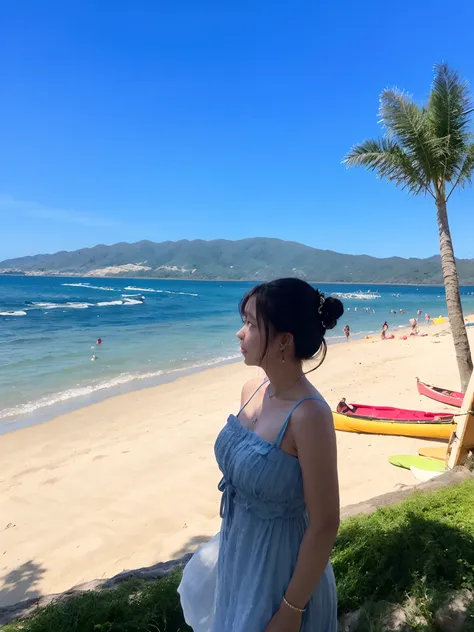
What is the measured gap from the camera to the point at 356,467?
25.3 ft

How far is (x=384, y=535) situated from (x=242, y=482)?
2482mm

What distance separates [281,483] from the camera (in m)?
1.47

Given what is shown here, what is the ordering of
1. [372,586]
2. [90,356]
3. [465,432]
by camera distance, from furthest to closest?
[90,356], [465,432], [372,586]

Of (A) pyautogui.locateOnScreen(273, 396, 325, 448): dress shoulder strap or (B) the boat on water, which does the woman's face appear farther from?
(B) the boat on water

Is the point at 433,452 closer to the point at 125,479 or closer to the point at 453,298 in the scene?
the point at 453,298

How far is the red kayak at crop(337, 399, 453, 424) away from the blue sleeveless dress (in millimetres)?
7891

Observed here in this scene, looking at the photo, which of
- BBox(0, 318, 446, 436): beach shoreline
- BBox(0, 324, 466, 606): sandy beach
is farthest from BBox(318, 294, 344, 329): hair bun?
BBox(0, 318, 446, 436): beach shoreline

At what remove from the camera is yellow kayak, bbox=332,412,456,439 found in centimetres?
848

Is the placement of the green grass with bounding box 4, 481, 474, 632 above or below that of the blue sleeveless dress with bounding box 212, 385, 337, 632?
below

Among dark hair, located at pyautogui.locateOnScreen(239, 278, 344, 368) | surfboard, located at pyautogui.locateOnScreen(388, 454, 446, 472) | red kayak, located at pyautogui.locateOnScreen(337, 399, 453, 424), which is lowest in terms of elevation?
surfboard, located at pyautogui.locateOnScreen(388, 454, 446, 472)

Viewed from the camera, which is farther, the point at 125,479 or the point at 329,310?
the point at 125,479

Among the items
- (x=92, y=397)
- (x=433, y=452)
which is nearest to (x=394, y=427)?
(x=433, y=452)

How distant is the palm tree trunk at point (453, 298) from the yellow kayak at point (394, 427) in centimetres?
128

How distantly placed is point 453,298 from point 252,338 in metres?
8.81
